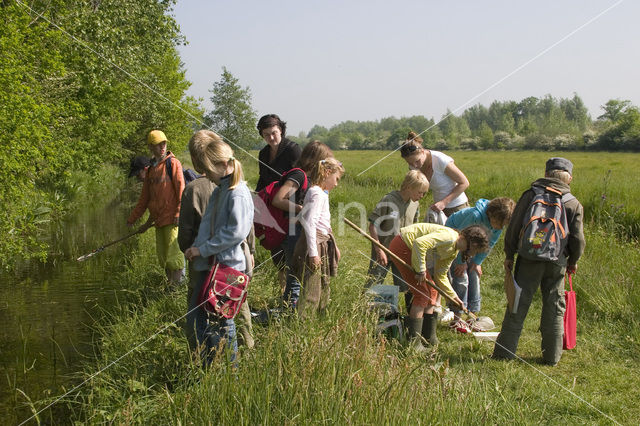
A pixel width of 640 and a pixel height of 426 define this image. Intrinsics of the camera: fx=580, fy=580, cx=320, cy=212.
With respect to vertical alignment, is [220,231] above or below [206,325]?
above

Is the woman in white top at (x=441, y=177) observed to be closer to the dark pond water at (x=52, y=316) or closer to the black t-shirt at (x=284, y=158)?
the black t-shirt at (x=284, y=158)

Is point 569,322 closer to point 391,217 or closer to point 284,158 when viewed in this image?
point 391,217

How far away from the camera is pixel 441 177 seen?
19.1 feet

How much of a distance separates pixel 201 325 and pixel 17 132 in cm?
493

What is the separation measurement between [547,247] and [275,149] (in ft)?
8.25

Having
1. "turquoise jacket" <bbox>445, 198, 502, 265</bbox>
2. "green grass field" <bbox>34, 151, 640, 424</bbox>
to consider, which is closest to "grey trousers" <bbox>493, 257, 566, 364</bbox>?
"green grass field" <bbox>34, 151, 640, 424</bbox>

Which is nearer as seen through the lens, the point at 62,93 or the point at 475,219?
the point at 475,219

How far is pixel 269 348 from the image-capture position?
3201mm

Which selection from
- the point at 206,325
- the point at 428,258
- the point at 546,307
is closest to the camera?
the point at 206,325

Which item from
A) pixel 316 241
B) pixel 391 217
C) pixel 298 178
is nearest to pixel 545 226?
pixel 391 217

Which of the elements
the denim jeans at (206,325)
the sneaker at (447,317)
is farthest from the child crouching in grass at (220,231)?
the sneaker at (447,317)

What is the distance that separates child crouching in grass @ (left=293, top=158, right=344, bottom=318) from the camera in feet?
14.0

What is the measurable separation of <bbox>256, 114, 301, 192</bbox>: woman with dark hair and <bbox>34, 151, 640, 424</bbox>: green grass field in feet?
3.77

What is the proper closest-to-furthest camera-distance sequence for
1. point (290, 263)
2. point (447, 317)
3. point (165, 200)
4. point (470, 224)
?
point (290, 263) < point (470, 224) < point (447, 317) < point (165, 200)
